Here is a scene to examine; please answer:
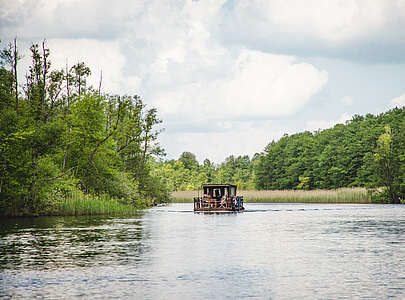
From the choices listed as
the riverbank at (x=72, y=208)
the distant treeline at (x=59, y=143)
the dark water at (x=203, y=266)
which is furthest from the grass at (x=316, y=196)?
the dark water at (x=203, y=266)

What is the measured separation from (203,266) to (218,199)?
46.2 meters

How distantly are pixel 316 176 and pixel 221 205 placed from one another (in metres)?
68.2

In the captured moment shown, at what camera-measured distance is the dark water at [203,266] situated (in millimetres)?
12367

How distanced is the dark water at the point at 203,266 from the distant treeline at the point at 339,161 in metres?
65.6

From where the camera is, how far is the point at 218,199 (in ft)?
205

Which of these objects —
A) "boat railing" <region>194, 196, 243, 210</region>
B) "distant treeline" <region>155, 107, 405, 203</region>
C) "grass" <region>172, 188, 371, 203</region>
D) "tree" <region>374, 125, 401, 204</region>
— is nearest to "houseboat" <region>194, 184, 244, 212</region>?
"boat railing" <region>194, 196, 243, 210</region>

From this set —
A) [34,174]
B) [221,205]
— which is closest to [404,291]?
[34,174]


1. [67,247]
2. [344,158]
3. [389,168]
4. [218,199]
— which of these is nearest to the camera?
[67,247]

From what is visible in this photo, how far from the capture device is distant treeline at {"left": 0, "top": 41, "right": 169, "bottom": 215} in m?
42.8

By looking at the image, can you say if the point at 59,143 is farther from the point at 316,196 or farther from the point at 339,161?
the point at 339,161

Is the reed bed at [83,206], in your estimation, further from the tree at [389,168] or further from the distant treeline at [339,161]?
the tree at [389,168]

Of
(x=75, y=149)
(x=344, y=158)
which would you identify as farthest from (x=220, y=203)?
(x=344, y=158)

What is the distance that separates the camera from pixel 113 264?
16.7 meters

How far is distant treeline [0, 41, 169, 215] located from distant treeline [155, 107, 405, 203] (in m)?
31.3
